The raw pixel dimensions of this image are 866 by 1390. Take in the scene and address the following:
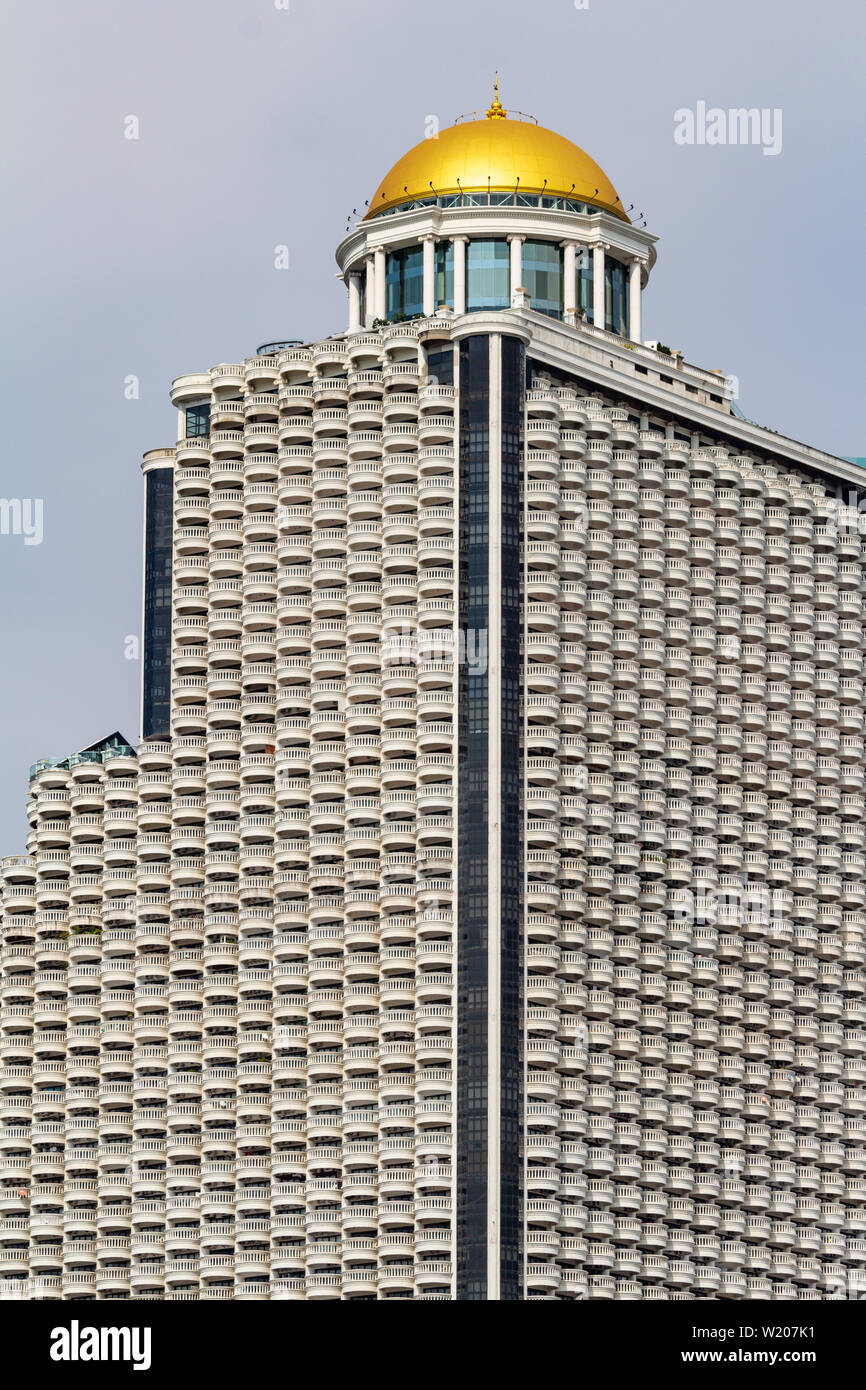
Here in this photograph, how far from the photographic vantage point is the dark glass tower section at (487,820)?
180 metres

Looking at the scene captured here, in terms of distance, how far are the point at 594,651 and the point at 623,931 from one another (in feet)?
58.3

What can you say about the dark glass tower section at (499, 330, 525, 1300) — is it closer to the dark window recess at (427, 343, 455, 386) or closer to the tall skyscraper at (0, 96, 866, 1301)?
the tall skyscraper at (0, 96, 866, 1301)

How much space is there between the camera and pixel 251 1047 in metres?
191

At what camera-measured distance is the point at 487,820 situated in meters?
186

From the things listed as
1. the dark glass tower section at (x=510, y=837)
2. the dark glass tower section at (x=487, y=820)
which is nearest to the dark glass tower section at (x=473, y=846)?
the dark glass tower section at (x=487, y=820)

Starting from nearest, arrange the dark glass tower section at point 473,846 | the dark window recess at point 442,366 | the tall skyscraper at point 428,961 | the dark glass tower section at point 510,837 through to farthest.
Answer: the dark glass tower section at point 473,846
the dark glass tower section at point 510,837
the tall skyscraper at point 428,961
the dark window recess at point 442,366

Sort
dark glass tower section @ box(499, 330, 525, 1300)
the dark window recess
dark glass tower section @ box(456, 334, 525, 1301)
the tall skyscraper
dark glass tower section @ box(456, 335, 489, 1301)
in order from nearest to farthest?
1. dark glass tower section @ box(456, 335, 489, 1301)
2. dark glass tower section @ box(456, 334, 525, 1301)
3. dark glass tower section @ box(499, 330, 525, 1300)
4. the tall skyscraper
5. the dark window recess

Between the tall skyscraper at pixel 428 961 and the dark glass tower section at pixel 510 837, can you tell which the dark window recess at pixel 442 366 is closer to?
the tall skyscraper at pixel 428 961

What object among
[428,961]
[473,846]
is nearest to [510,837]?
[473,846]

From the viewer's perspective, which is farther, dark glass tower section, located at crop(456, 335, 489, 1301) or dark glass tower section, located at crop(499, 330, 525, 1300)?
dark glass tower section, located at crop(499, 330, 525, 1300)

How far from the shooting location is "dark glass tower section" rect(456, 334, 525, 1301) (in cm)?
17962

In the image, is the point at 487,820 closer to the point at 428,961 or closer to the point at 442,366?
the point at 428,961

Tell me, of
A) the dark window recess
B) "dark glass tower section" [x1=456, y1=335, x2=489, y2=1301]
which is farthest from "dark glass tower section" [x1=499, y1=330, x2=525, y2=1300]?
the dark window recess
